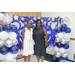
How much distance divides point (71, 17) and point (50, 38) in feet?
3.72

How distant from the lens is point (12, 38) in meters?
1.93

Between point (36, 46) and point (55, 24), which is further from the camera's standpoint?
point (55, 24)

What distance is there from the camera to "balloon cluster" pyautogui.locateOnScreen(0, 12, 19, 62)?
1822mm

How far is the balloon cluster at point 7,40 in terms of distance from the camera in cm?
182

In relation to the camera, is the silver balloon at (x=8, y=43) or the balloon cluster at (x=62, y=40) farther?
the balloon cluster at (x=62, y=40)

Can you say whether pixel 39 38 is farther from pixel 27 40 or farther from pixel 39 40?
pixel 27 40

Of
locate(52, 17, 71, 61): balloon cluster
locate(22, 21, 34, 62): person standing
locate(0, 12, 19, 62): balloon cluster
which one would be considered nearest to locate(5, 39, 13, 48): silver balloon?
locate(0, 12, 19, 62): balloon cluster

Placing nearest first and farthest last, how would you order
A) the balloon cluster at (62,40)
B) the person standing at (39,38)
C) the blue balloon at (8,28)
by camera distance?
Result: the blue balloon at (8,28)
the person standing at (39,38)
the balloon cluster at (62,40)

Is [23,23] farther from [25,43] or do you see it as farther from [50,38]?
[50,38]

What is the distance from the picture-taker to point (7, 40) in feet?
6.11

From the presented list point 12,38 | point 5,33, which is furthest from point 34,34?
point 5,33

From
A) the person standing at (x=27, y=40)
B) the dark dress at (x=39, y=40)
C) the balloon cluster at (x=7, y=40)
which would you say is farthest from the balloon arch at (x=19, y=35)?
the dark dress at (x=39, y=40)

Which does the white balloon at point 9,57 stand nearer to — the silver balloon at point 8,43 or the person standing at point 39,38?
the silver balloon at point 8,43

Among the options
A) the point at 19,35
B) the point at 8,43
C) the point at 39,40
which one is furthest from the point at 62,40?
the point at 8,43
